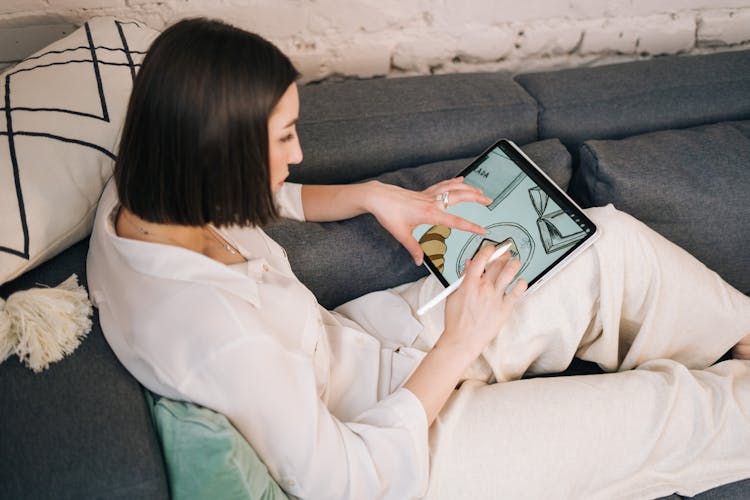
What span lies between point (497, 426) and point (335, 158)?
623 millimetres

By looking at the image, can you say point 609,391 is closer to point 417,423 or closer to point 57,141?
point 417,423

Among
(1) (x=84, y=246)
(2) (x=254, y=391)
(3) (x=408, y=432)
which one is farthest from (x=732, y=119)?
(1) (x=84, y=246)

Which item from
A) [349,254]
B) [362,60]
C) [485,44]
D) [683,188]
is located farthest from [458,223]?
[485,44]

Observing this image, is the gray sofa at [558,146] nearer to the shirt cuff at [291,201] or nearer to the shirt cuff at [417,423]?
the shirt cuff at [291,201]

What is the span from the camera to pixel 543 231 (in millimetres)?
979

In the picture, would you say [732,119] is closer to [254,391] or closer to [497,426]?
[497,426]

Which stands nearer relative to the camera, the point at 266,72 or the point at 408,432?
the point at 266,72

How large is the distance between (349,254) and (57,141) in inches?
20.1

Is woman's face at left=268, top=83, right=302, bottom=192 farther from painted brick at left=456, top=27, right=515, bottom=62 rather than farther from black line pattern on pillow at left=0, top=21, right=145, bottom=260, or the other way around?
painted brick at left=456, top=27, right=515, bottom=62

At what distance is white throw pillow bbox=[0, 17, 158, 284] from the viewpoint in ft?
2.52

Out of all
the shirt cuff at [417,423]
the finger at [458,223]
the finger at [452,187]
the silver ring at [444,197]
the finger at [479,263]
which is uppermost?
the finger at [452,187]

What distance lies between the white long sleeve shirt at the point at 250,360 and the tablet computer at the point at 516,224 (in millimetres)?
300

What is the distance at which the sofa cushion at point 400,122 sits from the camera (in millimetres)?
1201

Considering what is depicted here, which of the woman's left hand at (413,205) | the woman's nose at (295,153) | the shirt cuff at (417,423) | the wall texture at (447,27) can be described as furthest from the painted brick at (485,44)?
the shirt cuff at (417,423)
